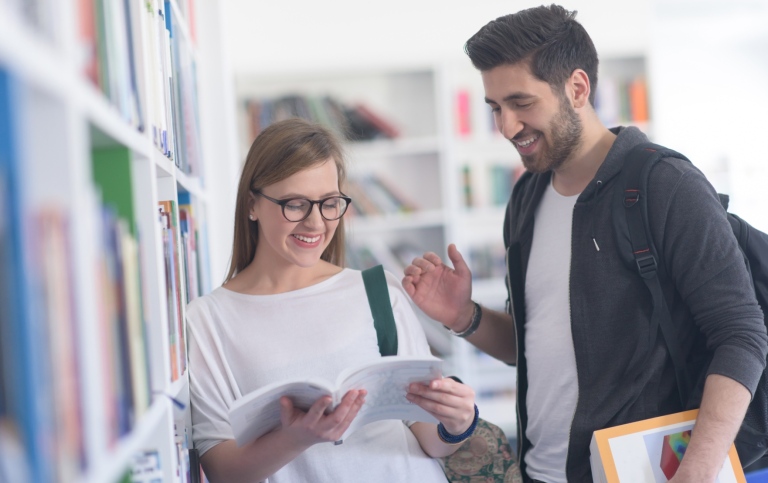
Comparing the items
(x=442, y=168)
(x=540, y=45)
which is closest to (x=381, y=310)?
(x=540, y=45)

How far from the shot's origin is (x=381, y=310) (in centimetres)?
149

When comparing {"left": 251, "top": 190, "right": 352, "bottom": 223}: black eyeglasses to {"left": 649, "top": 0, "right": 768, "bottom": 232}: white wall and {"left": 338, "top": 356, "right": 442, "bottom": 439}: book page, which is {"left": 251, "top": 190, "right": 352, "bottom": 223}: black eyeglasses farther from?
{"left": 649, "top": 0, "right": 768, "bottom": 232}: white wall

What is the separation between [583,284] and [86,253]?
3.67ft

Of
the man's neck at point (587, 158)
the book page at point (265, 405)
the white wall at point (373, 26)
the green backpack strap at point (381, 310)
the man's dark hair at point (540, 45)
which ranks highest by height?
the white wall at point (373, 26)

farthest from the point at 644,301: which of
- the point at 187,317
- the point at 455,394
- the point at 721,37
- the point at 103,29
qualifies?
the point at 721,37

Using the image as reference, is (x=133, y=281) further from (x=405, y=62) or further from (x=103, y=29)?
(x=405, y=62)

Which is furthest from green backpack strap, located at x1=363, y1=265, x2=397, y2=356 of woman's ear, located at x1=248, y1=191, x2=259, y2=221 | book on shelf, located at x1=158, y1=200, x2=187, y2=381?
book on shelf, located at x1=158, y1=200, x2=187, y2=381

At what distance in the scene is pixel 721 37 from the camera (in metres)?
4.75

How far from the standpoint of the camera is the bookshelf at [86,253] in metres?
0.55

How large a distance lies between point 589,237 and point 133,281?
973mm

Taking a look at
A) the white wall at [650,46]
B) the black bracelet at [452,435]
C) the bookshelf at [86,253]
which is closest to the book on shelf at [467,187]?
the white wall at [650,46]

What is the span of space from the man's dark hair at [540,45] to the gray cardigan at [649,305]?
0.64 feet

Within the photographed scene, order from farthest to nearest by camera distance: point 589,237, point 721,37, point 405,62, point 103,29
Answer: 1. point 721,37
2. point 405,62
3. point 589,237
4. point 103,29

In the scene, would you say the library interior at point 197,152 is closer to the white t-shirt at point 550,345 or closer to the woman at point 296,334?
the woman at point 296,334
